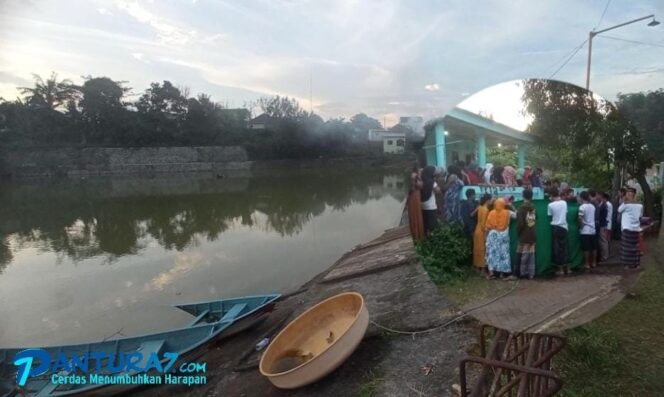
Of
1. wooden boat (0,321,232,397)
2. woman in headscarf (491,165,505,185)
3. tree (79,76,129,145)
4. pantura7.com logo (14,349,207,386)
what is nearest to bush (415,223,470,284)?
woman in headscarf (491,165,505,185)

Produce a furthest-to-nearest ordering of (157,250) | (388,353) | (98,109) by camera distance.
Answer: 1. (98,109)
2. (157,250)
3. (388,353)

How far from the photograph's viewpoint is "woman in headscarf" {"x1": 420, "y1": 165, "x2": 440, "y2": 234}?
1.43 meters

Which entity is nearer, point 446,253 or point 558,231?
point 558,231

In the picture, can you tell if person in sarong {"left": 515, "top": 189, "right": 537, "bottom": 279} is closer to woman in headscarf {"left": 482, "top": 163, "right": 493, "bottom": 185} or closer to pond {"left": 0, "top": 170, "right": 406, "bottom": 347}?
woman in headscarf {"left": 482, "top": 163, "right": 493, "bottom": 185}

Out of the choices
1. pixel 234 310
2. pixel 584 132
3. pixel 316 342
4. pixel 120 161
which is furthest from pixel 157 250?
pixel 120 161

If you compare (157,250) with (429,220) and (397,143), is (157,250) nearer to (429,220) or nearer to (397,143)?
(397,143)

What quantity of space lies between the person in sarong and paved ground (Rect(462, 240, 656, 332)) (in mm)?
40

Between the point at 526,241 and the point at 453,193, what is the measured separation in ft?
0.92

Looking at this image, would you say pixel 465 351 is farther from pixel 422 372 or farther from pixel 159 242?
pixel 159 242

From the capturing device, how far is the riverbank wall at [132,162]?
153 feet

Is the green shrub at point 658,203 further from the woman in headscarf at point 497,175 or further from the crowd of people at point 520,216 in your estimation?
the woman in headscarf at point 497,175

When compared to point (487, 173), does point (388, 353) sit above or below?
below

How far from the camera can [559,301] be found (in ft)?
4.12

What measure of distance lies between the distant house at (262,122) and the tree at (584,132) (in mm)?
48185
